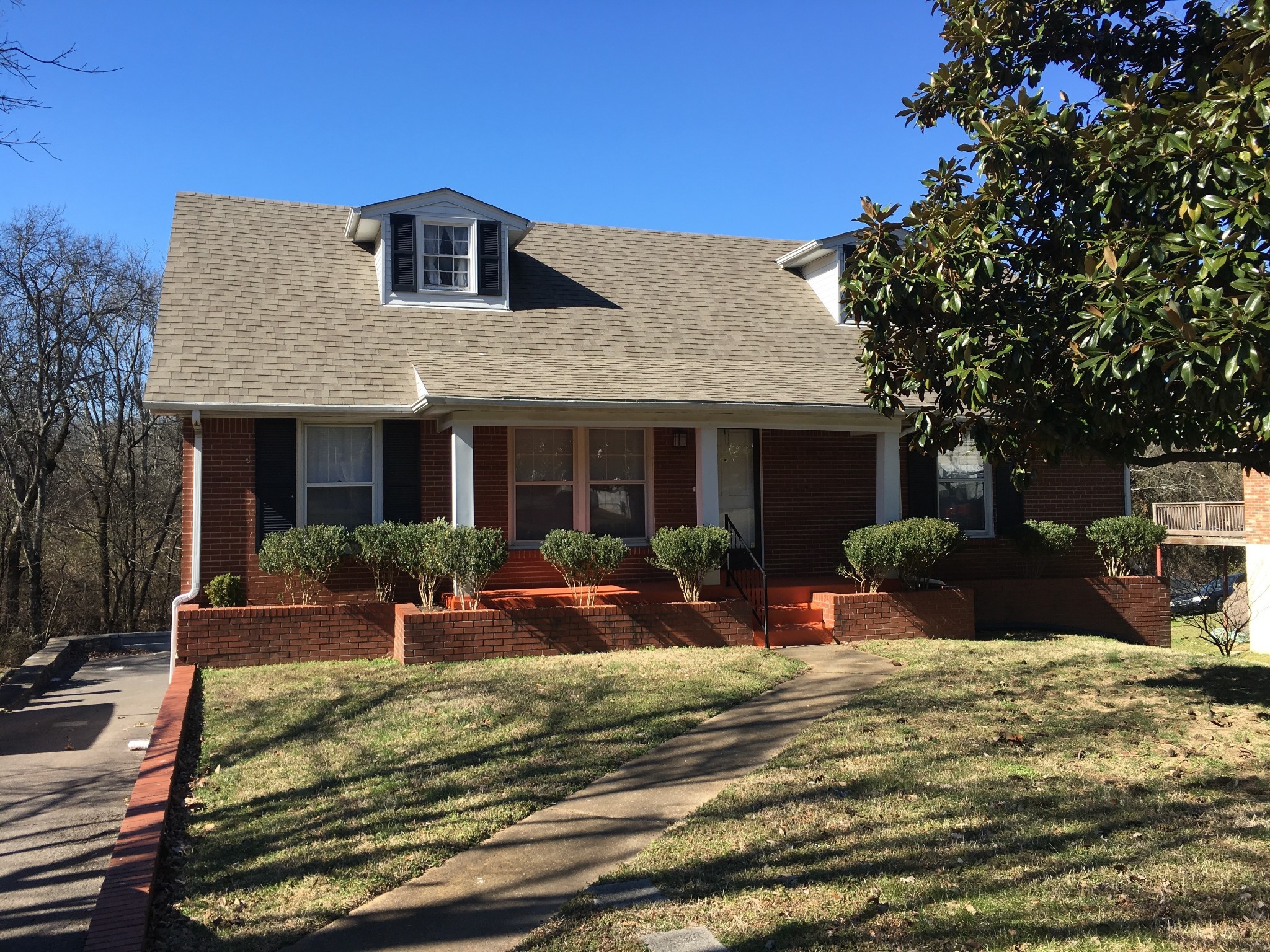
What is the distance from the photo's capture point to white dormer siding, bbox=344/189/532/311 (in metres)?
13.9

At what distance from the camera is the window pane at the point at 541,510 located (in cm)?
1295

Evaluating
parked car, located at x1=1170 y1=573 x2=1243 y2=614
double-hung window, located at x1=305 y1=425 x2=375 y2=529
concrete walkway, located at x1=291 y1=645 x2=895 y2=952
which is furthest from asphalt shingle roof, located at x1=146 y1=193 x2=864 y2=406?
parked car, located at x1=1170 y1=573 x2=1243 y2=614

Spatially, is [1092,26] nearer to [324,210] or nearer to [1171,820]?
[1171,820]

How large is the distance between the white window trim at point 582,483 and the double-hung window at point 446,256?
9.33 ft

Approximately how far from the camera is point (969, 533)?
1470 cm

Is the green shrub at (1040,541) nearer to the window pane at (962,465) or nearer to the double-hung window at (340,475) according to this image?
the window pane at (962,465)

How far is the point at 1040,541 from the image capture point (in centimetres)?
1416

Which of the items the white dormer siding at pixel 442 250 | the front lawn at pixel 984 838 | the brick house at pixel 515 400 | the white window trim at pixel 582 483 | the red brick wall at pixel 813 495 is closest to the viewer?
the front lawn at pixel 984 838

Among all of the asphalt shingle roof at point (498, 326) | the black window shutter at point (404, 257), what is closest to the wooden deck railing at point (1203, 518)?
the asphalt shingle roof at point (498, 326)

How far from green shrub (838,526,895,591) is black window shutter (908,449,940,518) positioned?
1977 millimetres

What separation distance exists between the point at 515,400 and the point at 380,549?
2322 mm

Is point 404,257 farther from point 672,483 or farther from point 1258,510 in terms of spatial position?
point 1258,510

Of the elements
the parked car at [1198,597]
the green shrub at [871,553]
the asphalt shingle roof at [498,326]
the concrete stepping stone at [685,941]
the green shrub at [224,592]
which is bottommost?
the parked car at [1198,597]

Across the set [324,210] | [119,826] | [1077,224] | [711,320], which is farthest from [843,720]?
[324,210]
